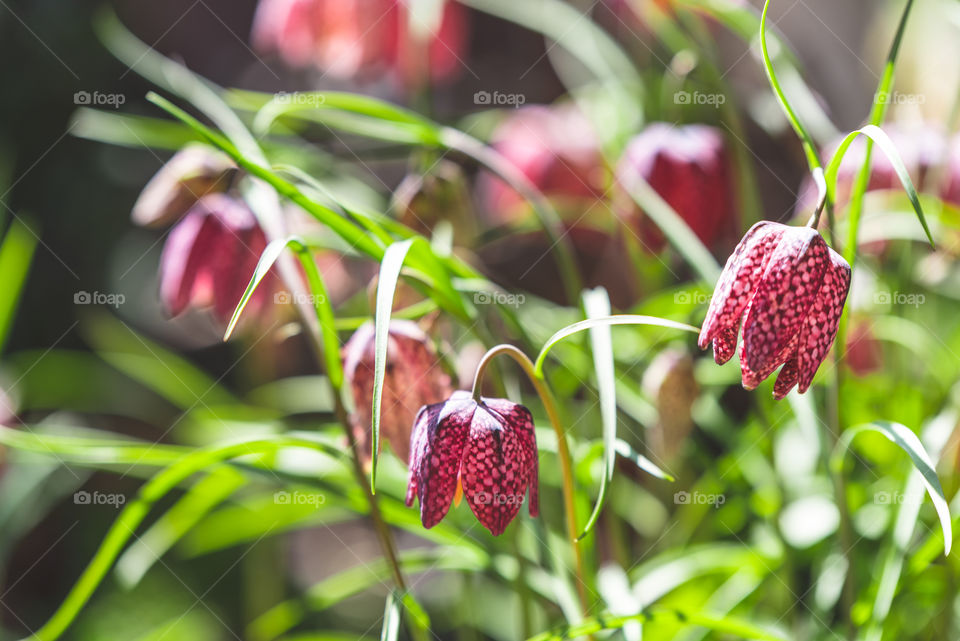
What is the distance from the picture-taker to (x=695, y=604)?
1.14 meters

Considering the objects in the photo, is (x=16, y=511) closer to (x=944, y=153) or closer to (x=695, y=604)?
(x=695, y=604)

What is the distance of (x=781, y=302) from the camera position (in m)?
0.63

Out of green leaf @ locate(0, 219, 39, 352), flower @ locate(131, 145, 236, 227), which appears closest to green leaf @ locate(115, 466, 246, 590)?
flower @ locate(131, 145, 236, 227)

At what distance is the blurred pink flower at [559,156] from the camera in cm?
136

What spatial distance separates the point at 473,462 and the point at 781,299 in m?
0.24

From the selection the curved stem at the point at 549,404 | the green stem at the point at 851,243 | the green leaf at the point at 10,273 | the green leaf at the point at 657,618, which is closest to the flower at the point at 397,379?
the curved stem at the point at 549,404

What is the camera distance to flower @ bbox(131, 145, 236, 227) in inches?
37.5

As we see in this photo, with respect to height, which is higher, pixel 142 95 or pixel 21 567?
pixel 142 95

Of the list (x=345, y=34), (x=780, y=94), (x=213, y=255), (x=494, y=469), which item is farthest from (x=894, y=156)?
(x=345, y=34)

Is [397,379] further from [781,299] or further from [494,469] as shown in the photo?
[781,299]

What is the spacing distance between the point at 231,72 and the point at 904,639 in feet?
8.37

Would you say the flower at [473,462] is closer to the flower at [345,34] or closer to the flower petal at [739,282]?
the flower petal at [739,282]

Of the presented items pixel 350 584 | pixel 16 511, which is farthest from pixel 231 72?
pixel 350 584

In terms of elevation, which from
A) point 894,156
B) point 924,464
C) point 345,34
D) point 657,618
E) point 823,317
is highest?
point 345,34
